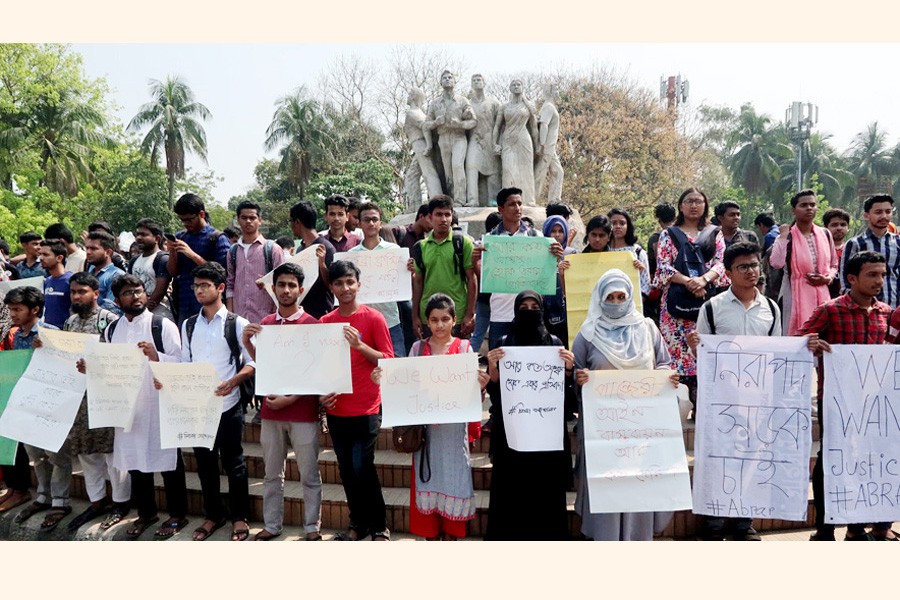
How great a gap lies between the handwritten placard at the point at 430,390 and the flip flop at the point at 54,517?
291cm

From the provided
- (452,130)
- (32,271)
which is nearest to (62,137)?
(452,130)

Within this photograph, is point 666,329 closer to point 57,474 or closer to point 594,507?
point 594,507

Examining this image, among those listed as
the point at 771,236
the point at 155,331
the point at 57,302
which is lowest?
the point at 155,331

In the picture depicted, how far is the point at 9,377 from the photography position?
4793mm

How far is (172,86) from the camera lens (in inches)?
1395

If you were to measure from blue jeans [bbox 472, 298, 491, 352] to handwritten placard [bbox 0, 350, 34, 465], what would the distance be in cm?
332

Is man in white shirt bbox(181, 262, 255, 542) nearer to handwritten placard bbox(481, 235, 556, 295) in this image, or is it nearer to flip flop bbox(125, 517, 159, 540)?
flip flop bbox(125, 517, 159, 540)

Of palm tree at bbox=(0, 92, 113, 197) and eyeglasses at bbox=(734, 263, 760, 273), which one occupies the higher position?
palm tree at bbox=(0, 92, 113, 197)

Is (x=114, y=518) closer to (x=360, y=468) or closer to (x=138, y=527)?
(x=138, y=527)

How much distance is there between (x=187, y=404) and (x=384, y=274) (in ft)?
5.78

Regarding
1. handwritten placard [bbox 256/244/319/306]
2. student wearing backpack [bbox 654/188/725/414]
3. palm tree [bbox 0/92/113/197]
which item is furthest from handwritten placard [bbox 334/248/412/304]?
palm tree [bbox 0/92/113/197]

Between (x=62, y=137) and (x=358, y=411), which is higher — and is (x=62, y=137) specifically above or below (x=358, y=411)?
above

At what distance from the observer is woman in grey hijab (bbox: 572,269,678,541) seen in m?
3.66

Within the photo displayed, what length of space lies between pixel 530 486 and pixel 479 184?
A: 8.20 meters
